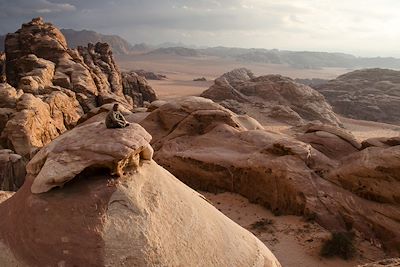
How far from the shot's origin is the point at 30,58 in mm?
30719

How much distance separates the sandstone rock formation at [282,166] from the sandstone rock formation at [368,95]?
34.5 metres

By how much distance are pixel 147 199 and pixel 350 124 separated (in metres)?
42.3

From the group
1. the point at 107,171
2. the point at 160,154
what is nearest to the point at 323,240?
the point at 160,154

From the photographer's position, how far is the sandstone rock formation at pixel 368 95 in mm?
48312

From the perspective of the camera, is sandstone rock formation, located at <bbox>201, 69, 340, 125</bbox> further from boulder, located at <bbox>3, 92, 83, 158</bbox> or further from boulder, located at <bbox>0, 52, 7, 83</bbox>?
boulder, located at <bbox>0, 52, 7, 83</bbox>

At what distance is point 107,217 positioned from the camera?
5.61 metres

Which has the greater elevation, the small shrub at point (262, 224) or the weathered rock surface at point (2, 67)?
the weathered rock surface at point (2, 67)

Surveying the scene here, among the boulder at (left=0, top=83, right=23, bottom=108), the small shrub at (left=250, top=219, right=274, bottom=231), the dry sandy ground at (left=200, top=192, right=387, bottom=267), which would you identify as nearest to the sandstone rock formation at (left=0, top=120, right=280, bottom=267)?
the dry sandy ground at (left=200, top=192, right=387, bottom=267)

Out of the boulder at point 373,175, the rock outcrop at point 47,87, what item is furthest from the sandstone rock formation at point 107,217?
the rock outcrop at point 47,87

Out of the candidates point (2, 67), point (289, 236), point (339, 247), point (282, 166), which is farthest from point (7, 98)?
point (339, 247)

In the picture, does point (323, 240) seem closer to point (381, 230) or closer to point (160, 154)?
point (381, 230)

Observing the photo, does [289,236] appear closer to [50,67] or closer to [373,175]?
[373,175]

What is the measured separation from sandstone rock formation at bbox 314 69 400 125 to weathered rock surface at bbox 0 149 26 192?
4329cm

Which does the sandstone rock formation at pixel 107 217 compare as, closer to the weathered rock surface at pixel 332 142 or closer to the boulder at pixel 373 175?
the boulder at pixel 373 175
